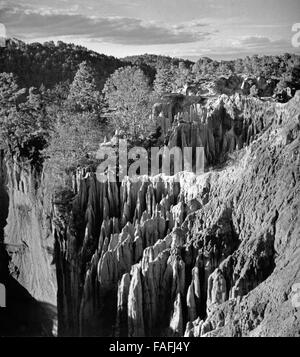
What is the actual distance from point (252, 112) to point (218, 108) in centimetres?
91

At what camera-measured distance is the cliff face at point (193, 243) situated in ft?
39.6

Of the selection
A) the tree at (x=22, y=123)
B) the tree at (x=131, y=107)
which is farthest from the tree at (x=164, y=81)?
the tree at (x=22, y=123)

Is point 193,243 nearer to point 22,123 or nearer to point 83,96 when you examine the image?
point 22,123

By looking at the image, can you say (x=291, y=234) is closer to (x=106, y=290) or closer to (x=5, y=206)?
(x=106, y=290)

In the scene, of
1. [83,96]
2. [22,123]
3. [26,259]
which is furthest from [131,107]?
[26,259]

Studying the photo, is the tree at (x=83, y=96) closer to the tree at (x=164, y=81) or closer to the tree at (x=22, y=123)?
the tree at (x=22, y=123)

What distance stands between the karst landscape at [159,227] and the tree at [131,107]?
8 cm

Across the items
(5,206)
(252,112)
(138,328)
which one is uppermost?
(252,112)

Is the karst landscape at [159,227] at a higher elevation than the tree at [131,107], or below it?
below

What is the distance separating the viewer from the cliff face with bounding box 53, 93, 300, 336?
12.1 metres

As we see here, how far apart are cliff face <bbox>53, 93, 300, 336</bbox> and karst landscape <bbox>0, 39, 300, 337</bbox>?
27mm

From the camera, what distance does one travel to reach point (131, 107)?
19.8 metres

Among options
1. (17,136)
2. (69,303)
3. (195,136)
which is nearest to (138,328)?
(69,303)
